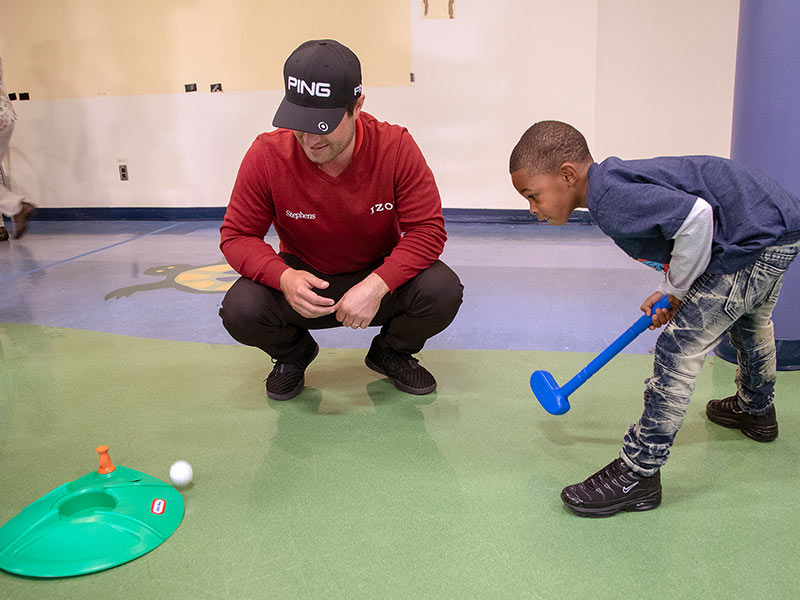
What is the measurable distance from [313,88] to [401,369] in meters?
0.80

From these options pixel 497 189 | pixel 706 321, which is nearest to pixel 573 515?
pixel 706 321

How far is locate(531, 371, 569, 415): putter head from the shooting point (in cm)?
150

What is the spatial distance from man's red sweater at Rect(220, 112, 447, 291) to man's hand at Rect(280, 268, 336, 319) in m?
0.07

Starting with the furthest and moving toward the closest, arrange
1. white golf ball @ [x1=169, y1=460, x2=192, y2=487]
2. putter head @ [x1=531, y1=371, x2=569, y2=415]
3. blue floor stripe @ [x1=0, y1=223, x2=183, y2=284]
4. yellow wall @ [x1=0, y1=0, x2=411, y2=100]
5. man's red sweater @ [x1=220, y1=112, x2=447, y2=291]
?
yellow wall @ [x1=0, y1=0, x2=411, y2=100]
blue floor stripe @ [x1=0, y1=223, x2=183, y2=284]
man's red sweater @ [x1=220, y1=112, x2=447, y2=291]
putter head @ [x1=531, y1=371, x2=569, y2=415]
white golf ball @ [x1=169, y1=460, x2=192, y2=487]

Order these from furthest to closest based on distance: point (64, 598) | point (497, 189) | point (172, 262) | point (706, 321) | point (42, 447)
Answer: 1. point (497, 189)
2. point (172, 262)
3. point (42, 447)
4. point (706, 321)
5. point (64, 598)

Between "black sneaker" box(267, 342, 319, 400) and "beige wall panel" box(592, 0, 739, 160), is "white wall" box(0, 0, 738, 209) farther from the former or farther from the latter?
"black sneaker" box(267, 342, 319, 400)

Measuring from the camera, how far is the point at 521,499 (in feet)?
4.33

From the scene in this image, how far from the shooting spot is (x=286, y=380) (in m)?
1.83

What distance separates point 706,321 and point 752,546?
397 millimetres

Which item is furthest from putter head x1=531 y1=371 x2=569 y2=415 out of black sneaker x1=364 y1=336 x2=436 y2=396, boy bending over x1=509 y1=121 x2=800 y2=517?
black sneaker x1=364 y1=336 x2=436 y2=396

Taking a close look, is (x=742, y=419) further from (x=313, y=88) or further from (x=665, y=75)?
(x=665, y=75)

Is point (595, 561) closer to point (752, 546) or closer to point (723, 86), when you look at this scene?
point (752, 546)

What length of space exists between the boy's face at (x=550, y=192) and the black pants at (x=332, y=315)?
0.44 meters

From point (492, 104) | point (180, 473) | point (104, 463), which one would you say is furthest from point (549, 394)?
point (492, 104)
